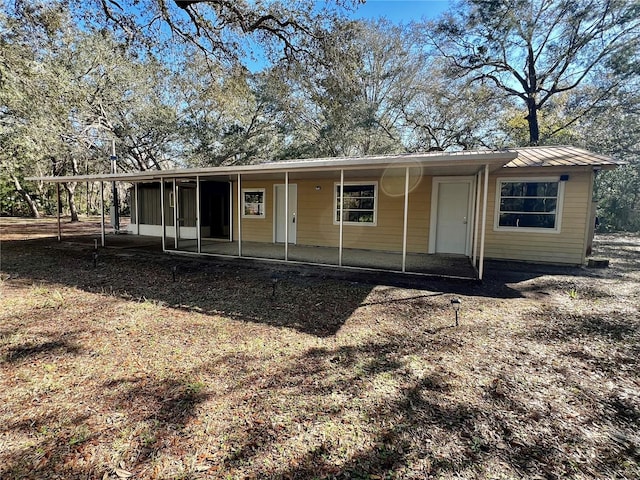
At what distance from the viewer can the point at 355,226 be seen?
31.7 feet

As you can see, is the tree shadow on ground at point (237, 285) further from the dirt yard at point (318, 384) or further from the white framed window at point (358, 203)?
the white framed window at point (358, 203)

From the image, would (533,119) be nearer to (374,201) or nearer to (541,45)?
(541,45)

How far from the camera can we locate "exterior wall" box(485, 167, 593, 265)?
7.61 metres

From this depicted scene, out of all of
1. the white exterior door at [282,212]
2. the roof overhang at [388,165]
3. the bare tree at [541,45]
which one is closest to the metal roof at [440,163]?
the roof overhang at [388,165]

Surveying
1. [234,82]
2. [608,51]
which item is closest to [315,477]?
[234,82]

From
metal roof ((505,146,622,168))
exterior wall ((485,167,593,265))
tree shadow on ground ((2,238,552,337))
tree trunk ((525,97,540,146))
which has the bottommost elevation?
tree shadow on ground ((2,238,552,337))

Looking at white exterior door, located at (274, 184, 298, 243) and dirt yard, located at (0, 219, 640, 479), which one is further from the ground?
white exterior door, located at (274, 184, 298, 243)

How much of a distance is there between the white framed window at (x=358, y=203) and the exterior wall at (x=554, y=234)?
2.94m

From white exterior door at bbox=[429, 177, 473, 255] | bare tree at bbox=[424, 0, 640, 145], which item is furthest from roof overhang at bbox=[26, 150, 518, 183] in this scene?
bare tree at bbox=[424, 0, 640, 145]

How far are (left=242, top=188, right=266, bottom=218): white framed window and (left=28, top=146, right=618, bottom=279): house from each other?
0.03 m

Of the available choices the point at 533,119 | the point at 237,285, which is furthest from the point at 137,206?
the point at 533,119

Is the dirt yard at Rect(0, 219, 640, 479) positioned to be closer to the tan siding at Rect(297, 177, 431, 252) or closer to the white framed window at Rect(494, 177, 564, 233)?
the white framed window at Rect(494, 177, 564, 233)

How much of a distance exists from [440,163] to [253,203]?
6.78m

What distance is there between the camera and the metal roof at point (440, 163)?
18.1ft
